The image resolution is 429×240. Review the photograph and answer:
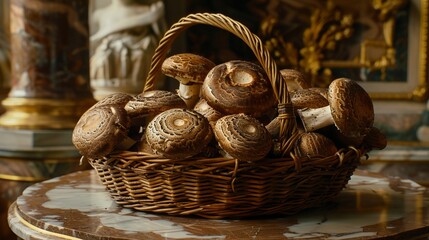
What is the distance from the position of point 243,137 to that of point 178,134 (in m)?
0.15

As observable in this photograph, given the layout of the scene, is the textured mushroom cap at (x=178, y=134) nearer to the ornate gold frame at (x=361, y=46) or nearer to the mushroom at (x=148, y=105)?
the mushroom at (x=148, y=105)

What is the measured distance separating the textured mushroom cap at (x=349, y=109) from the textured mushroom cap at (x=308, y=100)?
144mm

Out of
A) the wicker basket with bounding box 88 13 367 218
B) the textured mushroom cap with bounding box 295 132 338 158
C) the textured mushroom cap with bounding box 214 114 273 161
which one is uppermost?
the textured mushroom cap with bounding box 214 114 273 161

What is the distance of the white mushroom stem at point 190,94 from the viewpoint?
6.61 ft

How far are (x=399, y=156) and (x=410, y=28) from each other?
0.86 meters

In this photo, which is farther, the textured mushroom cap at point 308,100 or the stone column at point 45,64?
the stone column at point 45,64

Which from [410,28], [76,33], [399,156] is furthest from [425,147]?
[76,33]

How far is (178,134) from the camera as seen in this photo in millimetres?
1622

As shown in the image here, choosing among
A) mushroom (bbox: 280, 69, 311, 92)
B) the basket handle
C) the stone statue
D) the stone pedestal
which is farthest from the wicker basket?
the stone statue

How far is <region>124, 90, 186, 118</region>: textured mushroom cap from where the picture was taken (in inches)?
71.2

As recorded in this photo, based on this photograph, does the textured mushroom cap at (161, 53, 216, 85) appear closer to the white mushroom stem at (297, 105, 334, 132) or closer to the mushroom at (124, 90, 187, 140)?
the mushroom at (124, 90, 187, 140)

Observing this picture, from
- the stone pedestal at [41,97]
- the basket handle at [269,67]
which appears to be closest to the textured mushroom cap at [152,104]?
the basket handle at [269,67]

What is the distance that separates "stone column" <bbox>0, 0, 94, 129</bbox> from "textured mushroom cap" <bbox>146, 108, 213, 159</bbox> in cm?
178

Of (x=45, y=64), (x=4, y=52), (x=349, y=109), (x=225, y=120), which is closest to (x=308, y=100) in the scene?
(x=349, y=109)
